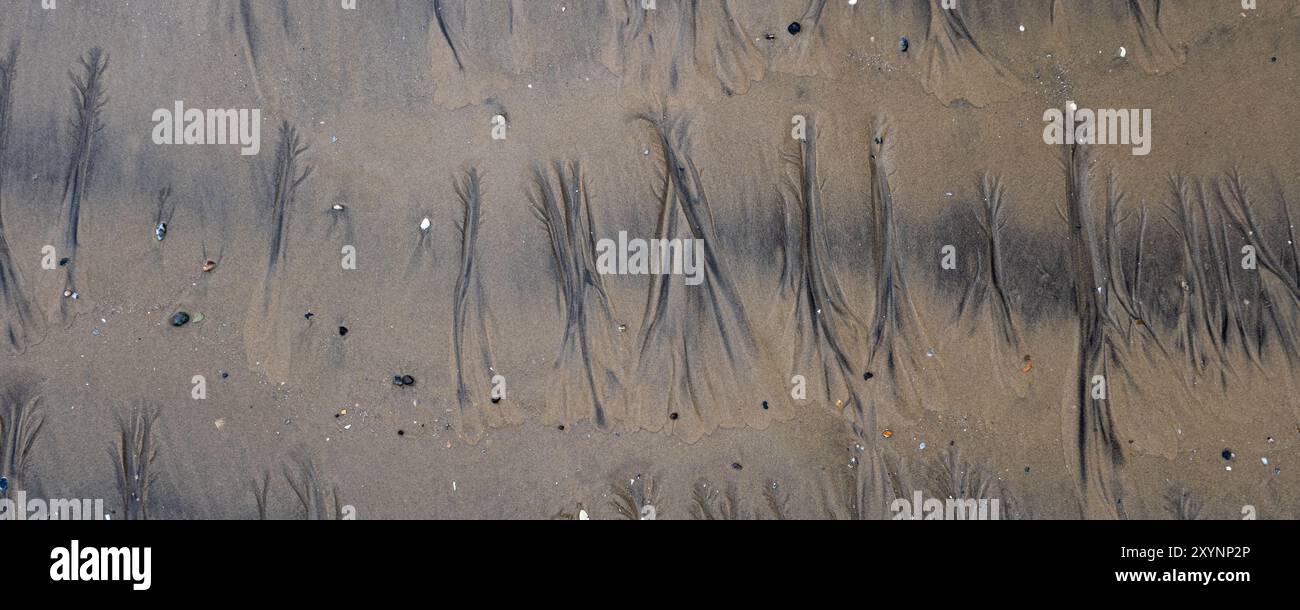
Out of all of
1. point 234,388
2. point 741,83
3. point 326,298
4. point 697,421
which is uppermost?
point 741,83

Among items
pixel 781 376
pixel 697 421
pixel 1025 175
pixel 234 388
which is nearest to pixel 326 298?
pixel 234 388

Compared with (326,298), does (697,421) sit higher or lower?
lower

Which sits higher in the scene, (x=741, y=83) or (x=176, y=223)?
(x=741, y=83)

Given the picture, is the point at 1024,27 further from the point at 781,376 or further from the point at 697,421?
the point at 697,421
